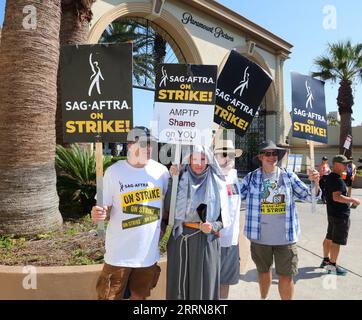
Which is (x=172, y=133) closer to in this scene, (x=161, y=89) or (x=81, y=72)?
(x=161, y=89)

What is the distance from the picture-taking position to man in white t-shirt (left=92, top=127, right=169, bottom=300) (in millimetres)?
2928

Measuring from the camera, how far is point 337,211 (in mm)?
5074

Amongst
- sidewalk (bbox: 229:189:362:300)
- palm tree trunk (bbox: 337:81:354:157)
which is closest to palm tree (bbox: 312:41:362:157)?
palm tree trunk (bbox: 337:81:354:157)

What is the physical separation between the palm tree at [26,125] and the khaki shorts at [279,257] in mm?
2711

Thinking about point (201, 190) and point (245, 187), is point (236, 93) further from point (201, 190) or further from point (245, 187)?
point (201, 190)

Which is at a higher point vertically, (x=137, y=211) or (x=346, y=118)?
(x=346, y=118)

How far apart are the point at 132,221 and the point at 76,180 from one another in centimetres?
342

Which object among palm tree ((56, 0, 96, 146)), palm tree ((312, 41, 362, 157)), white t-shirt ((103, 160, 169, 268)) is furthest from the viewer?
palm tree ((312, 41, 362, 157))

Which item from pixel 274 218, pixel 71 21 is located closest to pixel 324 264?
pixel 274 218

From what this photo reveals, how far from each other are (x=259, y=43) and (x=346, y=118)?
25.2ft

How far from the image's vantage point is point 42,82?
4.76 metres

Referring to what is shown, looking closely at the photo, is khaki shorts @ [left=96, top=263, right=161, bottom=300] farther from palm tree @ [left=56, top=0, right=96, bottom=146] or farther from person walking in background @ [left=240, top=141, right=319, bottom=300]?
palm tree @ [left=56, top=0, right=96, bottom=146]

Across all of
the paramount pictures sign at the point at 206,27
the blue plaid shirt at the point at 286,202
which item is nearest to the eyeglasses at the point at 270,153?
the blue plaid shirt at the point at 286,202
